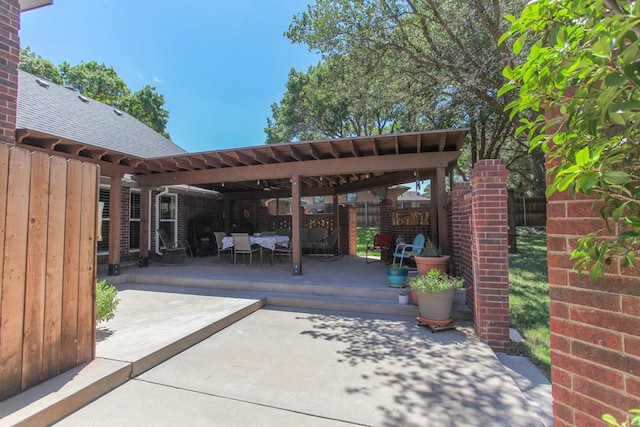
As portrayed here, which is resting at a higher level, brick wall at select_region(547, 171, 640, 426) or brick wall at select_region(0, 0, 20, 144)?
brick wall at select_region(0, 0, 20, 144)

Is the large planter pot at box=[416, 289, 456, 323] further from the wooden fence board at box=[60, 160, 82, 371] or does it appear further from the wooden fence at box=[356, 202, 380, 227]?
the wooden fence at box=[356, 202, 380, 227]

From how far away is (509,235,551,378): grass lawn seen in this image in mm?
3463

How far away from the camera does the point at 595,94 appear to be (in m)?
0.90

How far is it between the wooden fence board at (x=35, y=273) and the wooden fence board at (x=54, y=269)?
0.04 m

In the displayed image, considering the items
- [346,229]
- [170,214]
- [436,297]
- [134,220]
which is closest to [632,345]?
[436,297]

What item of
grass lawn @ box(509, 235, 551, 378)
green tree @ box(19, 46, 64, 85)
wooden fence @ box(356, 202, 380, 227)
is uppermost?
green tree @ box(19, 46, 64, 85)

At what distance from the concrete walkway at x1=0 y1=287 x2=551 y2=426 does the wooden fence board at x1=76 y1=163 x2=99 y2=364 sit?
21 cm

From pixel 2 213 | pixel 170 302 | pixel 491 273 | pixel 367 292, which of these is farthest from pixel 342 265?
pixel 2 213

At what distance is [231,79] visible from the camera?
15.4m

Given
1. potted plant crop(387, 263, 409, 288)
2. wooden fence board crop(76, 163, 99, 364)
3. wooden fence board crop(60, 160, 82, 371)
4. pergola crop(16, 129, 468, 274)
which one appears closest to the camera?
wooden fence board crop(60, 160, 82, 371)

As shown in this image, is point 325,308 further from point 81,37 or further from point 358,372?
point 81,37

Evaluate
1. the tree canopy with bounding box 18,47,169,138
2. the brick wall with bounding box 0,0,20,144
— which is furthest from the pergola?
the tree canopy with bounding box 18,47,169,138

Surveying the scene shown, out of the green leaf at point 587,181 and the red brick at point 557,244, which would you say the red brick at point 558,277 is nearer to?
the red brick at point 557,244

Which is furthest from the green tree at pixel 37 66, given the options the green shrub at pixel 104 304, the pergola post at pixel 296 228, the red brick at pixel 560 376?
the red brick at pixel 560 376
